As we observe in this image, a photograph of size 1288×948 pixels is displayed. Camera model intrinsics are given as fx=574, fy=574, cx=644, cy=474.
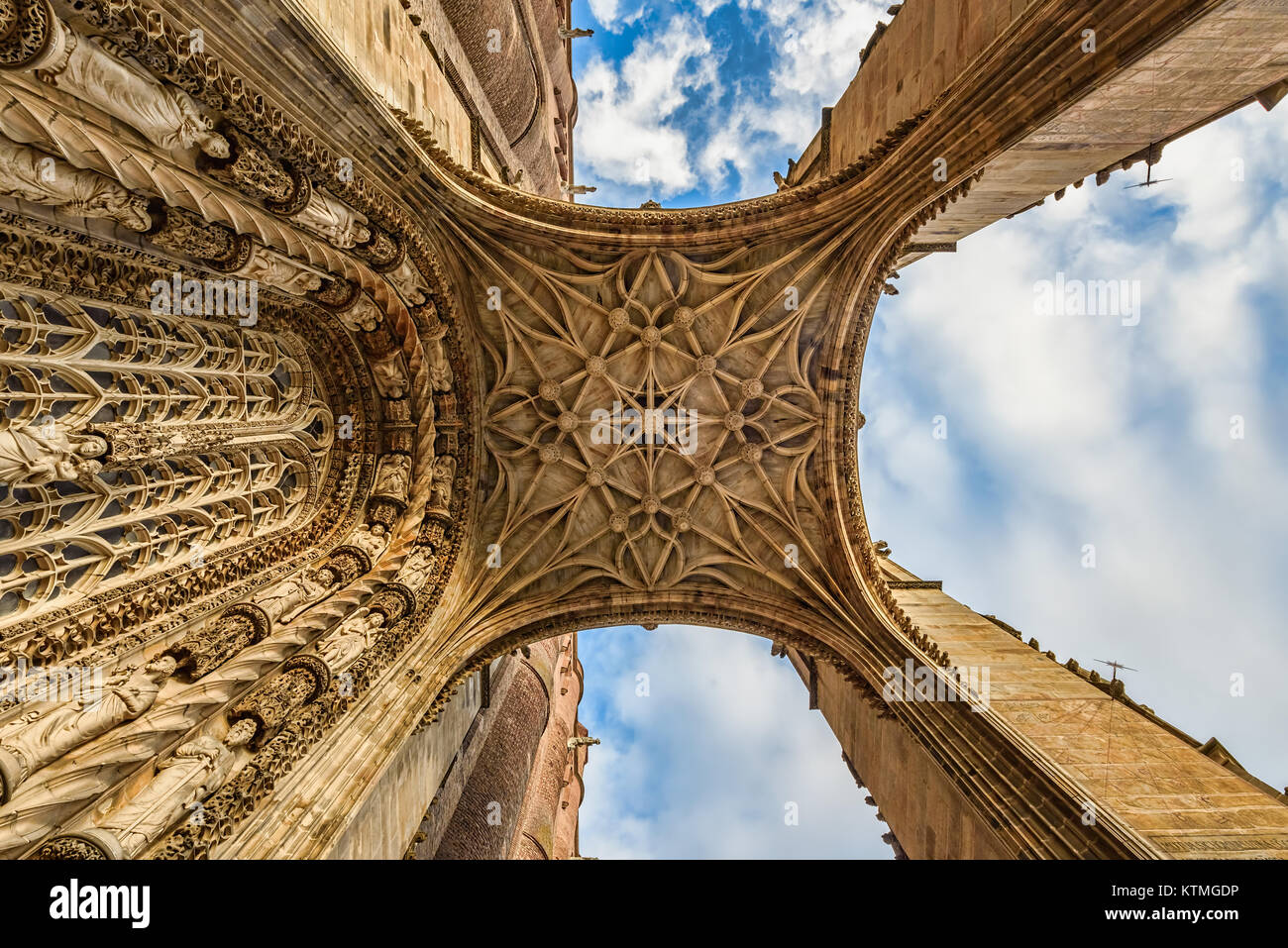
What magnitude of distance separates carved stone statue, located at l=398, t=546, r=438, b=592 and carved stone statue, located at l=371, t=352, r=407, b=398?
335 cm

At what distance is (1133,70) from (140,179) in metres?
10.7

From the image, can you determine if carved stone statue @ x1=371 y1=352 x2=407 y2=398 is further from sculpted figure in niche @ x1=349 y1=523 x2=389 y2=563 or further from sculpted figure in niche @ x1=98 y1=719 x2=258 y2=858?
sculpted figure in niche @ x1=98 y1=719 x2=258 y2=858

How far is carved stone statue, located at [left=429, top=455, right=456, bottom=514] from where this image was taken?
12.5m

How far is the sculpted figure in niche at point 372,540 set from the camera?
36.4 ft

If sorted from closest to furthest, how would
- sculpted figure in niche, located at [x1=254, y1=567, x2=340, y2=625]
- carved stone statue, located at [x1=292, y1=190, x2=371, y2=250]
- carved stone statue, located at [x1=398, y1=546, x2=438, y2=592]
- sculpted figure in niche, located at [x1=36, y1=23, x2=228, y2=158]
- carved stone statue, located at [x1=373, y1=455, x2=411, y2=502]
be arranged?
1. sculpted figure in niche, located at [x1=36, y1=23, x2=228, y2=158]
2. carved stone statue, located at [x1=292, y1=190, x2=371, y2=250]
3. sculpted figure in niche, located at [x1=254, y1=567, x2=340, y2=625]
4. carved stone statue, located at [x1=398, y1=546, x2=438, y2=592]
5. carved stone statue, located at [x1=373, y1=455, x2=411, y2=502]

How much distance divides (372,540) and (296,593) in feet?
6.95

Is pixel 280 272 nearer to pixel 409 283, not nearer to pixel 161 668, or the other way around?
pixel 409 283

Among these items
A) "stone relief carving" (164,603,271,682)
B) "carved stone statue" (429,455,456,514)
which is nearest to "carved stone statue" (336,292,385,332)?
"carved stone statue" (429,455,456,514)

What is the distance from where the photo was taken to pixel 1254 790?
762cm

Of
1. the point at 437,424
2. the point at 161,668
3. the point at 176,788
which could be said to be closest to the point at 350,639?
the point at 161,668

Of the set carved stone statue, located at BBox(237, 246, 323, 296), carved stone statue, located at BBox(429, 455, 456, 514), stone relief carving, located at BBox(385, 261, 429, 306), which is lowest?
carved stone statue, located at BBox(429, 455, 456, 514)

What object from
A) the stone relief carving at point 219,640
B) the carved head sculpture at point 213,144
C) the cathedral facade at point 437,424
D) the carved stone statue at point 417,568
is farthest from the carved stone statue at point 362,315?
the stone relief carving at point 219,640
